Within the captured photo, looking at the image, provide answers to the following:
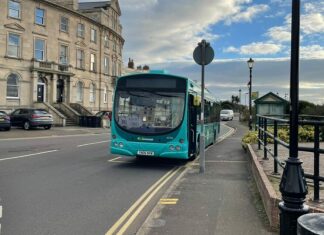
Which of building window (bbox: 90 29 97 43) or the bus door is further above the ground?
building window (bbox: 90 29 97 43)

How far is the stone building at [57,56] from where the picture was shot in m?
39.9

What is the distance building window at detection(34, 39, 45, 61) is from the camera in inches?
1694

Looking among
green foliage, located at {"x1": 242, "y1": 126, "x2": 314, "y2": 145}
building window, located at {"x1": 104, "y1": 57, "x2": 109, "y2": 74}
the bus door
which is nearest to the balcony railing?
building window, located at {"x1": 104, "y1": 57, "x2": 109, "y2": 74}

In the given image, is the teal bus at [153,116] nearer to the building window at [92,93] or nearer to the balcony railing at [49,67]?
the balcony railing at [49,67]

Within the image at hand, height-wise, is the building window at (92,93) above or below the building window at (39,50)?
below

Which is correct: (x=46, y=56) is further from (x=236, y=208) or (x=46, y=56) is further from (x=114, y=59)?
(x=236, y=208)

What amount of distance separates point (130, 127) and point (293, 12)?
8461 mm

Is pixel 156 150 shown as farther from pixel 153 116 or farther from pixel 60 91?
pixel 60 91

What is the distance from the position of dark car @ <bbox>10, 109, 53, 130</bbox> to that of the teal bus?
21457 mm

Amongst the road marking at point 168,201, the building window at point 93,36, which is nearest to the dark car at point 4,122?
the road marking at point 168,201

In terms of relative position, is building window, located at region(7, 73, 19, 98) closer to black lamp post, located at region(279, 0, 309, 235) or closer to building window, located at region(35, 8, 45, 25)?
building window, located at region(35, 8, 45, 25)

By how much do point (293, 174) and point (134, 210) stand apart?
337cm

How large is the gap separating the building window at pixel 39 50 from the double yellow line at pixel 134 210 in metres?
35.8

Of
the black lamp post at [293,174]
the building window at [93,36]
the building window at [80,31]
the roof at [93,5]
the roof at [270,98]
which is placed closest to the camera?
the black lamp post at [293,174]
